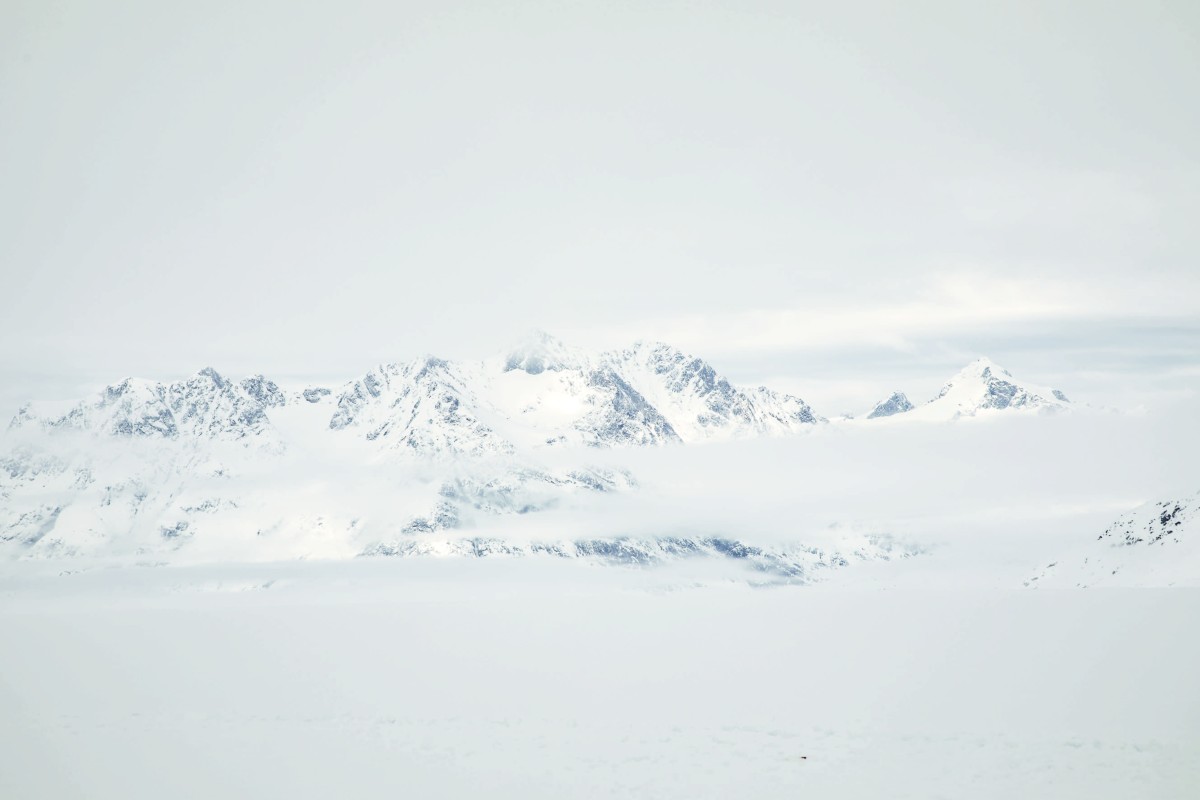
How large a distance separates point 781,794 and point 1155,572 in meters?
128

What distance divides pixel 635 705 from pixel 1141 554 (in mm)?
135000

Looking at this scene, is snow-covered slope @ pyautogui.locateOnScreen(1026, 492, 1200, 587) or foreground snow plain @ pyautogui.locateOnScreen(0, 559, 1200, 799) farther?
snow-covered slope @ pyautogui.locateOnScreen(1026, 492, 1200, 587)

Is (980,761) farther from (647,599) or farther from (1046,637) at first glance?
(647,599)

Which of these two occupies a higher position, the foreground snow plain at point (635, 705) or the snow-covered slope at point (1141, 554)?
the foreground snow plain at point (635, 705)

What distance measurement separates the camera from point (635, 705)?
33406mm

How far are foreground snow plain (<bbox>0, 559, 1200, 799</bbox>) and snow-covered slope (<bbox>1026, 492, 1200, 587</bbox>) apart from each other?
288 ft

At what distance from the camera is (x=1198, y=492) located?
153875 mm

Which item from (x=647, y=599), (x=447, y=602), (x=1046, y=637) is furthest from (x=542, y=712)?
(x=447, y=602)

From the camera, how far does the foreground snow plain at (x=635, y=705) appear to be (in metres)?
25.3

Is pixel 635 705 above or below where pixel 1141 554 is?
above

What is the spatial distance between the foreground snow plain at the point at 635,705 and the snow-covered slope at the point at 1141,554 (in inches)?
3451

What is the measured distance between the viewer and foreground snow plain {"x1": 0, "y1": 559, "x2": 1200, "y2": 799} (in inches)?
997

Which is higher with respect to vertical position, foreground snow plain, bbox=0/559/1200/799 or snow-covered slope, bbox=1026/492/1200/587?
foreground snow plain, bbox=0/559/1200/799

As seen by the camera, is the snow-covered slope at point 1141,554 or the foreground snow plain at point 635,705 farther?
the snow-covered slope at point 1141,554
